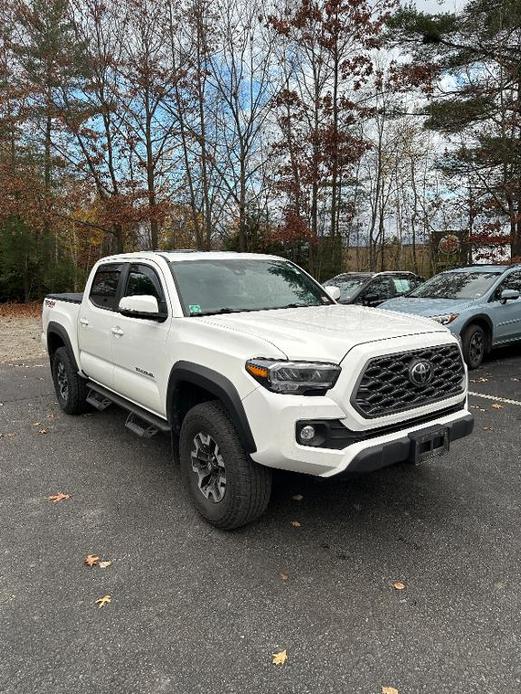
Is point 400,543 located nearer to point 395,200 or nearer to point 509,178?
point 509,178

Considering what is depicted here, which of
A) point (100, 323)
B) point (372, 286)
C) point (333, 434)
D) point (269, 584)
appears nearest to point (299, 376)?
point (333, 434)

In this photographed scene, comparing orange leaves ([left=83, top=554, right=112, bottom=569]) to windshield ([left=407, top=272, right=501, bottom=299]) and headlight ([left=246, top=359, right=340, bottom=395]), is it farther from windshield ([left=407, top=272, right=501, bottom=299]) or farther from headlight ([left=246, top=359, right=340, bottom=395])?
windshield ([left=407, top=272, right=501, bottom=299])

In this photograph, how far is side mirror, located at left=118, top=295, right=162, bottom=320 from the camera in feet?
11.6

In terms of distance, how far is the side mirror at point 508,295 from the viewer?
8219 mm

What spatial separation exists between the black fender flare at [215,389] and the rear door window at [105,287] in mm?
1500

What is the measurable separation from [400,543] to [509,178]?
43.8ft

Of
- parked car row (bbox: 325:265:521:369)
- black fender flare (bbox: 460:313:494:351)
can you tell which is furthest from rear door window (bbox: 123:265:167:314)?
black fender flare (bbox: 460:313:494:351)

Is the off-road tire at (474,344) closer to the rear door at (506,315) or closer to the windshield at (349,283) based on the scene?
the rear door at (506,315)

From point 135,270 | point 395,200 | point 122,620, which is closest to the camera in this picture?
point 122,620

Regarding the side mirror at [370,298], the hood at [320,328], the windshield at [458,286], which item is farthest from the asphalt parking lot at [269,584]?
the side mirror at [370,298]

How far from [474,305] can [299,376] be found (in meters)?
6.32

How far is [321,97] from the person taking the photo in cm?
1590

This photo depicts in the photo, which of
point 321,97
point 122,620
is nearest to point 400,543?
point 122,620

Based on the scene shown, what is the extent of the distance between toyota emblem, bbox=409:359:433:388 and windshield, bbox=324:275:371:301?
7.53 meters
